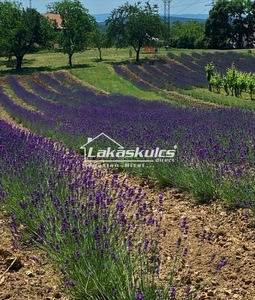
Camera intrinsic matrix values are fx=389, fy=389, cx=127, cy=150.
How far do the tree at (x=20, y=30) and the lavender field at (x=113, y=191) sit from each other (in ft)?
55.7

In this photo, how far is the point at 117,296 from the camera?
2.32 metres

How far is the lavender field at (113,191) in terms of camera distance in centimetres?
261

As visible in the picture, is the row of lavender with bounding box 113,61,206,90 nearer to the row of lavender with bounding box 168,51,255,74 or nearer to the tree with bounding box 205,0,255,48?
the row of lavender with bounding box 168,51,255,74

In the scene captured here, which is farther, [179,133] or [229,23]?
[229,23]

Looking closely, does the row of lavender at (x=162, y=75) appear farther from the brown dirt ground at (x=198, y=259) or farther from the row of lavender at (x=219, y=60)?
the brown dirt ground at (x=198, y=259)

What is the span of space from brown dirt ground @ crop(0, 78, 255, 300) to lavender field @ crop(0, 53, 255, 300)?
10 centimetres

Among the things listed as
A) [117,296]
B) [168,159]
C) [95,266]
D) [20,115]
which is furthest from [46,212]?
[20,115]

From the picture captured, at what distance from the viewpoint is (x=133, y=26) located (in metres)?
28.3

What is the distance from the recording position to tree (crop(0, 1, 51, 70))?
2572 cm

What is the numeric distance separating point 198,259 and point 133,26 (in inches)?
1061

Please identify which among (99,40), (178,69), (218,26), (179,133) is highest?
(218,26)

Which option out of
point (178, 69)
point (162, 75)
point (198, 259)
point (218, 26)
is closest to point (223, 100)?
point (162, 75)

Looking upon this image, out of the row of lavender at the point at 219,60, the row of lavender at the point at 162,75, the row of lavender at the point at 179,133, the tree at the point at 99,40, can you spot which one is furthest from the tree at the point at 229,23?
the row of lavender at the point at 179,133

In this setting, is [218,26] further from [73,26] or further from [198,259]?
[198,259]
